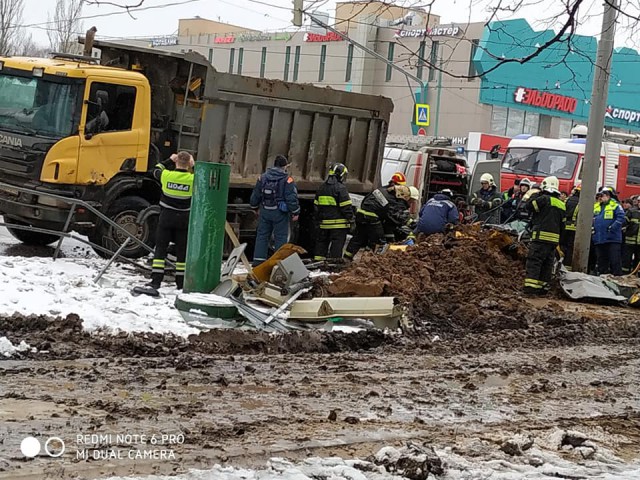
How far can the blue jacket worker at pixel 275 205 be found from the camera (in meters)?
12.9

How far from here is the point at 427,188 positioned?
788 inches

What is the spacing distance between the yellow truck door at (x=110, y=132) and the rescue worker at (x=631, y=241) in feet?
30.6

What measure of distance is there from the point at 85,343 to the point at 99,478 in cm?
351

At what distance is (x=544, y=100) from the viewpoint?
1940 inches

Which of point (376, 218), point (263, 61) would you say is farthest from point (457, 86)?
point (376, 218)

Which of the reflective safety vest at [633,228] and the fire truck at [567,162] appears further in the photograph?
the fire truck at [567,162]

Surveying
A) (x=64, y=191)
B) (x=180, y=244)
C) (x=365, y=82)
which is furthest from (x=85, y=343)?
(x=365, y=82)

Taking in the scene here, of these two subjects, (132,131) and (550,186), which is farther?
(550,186)

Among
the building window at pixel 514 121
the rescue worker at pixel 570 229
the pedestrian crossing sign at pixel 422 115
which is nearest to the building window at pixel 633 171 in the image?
the rescue worker at pixel 570 229

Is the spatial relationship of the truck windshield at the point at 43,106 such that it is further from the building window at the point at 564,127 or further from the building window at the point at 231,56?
the building window at the point at 231,56

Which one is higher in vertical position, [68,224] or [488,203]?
[488,203]

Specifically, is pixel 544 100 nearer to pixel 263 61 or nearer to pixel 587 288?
pixel 263 61

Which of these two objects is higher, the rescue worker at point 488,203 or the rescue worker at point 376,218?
the rescue worker at point 488,203

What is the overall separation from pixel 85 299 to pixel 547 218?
6.67 meters
